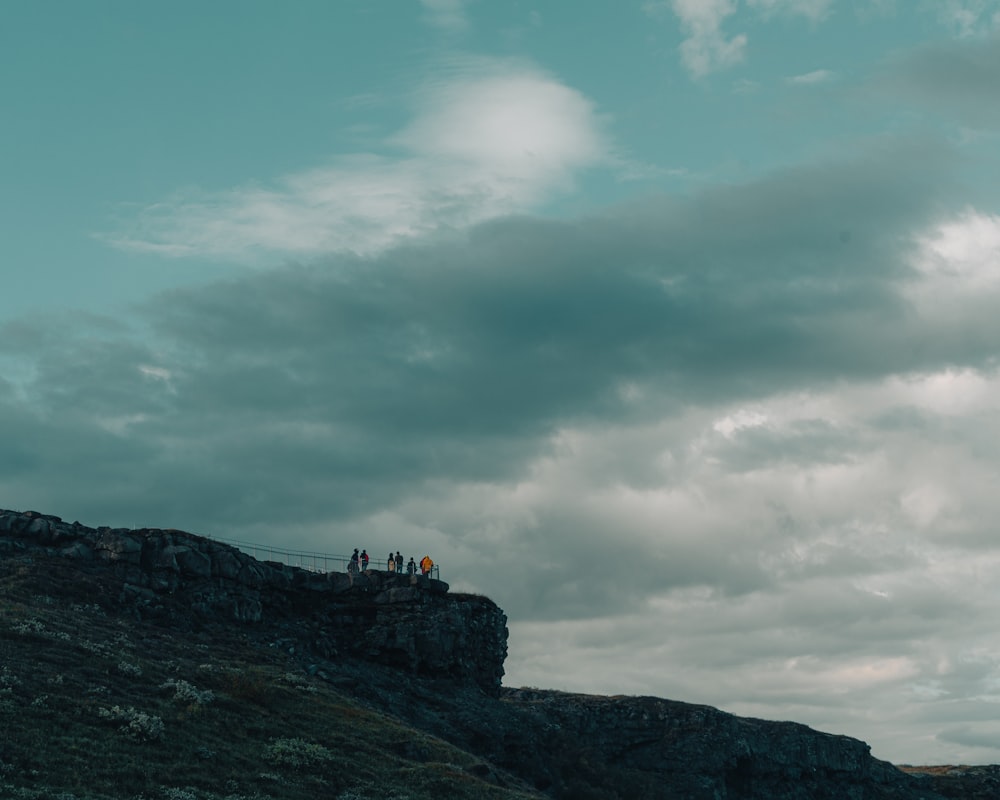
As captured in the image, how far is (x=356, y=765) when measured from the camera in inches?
1816

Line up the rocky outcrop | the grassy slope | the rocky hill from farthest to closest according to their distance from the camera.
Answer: the rocky outcrop, the rocky hill, the grassy slope

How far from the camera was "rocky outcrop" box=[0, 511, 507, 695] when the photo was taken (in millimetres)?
68125

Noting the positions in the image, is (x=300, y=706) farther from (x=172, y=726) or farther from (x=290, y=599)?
(x=290, y=599)

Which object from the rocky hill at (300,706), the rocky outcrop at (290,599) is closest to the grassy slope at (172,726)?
the rocky hill at (300,706)

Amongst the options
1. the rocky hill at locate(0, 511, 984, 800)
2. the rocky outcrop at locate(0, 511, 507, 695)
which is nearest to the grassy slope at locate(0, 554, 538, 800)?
the rocky hill at locate(0, 511, 984, 800)

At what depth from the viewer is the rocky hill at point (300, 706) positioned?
40844 millimetres

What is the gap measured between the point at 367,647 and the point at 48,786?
43.4 metres

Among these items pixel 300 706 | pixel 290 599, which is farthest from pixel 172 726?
pixel 290 599

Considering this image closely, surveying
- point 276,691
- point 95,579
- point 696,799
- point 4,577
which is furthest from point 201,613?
point 696,799

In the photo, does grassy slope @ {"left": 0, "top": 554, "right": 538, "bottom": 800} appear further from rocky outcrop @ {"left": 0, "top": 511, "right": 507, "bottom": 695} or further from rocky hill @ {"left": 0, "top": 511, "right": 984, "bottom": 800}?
rocky outcrop @ {"left": 0, "top": 511, "right": 507, "bottom": 695}

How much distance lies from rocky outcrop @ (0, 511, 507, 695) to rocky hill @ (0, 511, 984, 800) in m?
0.14

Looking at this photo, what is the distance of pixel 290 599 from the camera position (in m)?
76.8

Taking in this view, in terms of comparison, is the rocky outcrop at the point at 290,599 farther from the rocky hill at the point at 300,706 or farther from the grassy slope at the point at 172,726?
the grassy slope at the point at 172,726

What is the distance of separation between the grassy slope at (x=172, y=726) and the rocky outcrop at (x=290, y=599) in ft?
18.3
